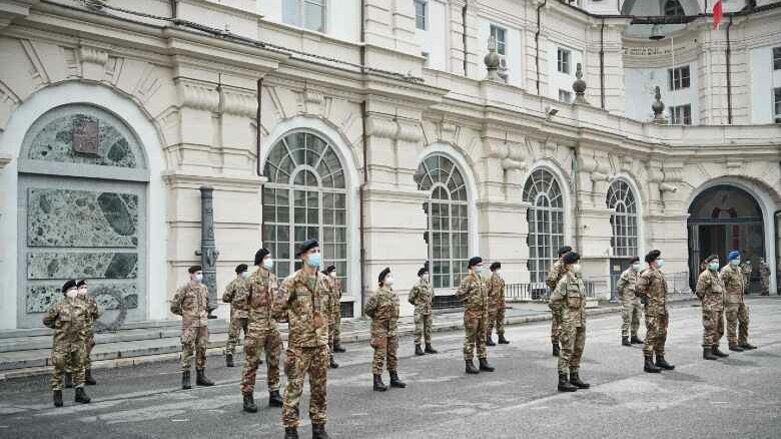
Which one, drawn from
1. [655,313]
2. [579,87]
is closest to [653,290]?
[655,313]

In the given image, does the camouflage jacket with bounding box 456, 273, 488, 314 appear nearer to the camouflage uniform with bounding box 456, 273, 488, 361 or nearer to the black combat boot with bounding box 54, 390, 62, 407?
the camouflage uniform with bounding box 456, 273, 488, 361

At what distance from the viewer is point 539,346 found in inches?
614

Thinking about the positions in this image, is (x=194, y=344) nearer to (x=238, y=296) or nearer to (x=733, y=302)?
(x=238, y=296)

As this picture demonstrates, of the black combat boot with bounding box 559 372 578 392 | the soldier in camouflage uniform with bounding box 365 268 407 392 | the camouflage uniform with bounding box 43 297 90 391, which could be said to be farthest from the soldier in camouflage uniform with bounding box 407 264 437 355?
the camouflage uniform with bounding box 43 297 90 391

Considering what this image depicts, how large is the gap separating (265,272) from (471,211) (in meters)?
14.9

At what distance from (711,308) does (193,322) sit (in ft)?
29.5

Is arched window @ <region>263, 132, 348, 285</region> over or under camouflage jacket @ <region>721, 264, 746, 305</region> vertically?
over

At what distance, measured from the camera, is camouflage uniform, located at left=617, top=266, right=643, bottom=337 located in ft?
51.5

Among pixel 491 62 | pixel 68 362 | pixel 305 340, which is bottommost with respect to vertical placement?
pixel 68 362

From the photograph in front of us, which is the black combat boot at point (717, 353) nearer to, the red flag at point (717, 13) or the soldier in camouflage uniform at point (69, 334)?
the soldier in camouflage uniform at point (69, 334)

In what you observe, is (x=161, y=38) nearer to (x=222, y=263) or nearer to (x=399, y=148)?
(x=222, y=263)

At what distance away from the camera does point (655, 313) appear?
11930mm

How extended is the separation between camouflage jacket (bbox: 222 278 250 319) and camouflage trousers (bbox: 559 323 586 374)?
14.2 feet

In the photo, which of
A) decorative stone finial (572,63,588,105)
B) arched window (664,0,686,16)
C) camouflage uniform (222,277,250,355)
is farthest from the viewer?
arched window (664,0,686,16)
